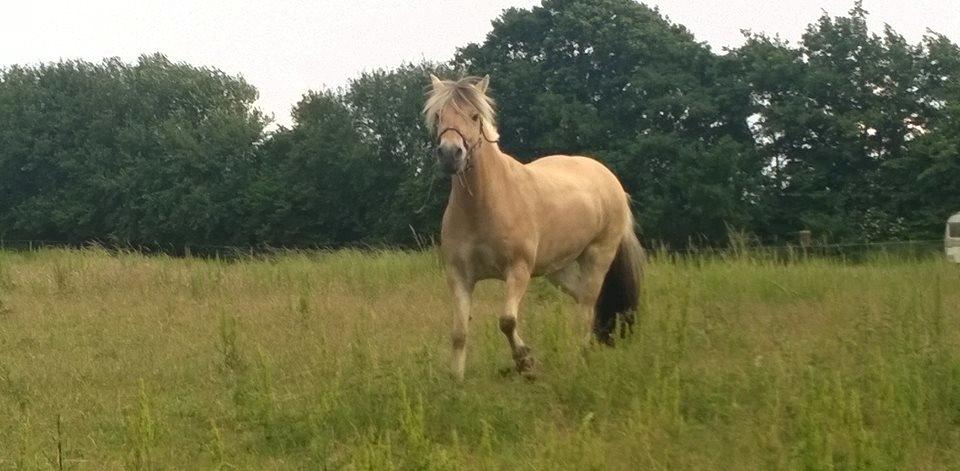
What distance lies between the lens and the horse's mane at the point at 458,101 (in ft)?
22.2

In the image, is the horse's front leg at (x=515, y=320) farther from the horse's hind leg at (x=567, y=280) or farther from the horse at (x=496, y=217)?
the horse's hind leg at (x=567, y=280)

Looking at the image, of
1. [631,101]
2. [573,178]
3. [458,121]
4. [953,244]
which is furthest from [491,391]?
[631,101]

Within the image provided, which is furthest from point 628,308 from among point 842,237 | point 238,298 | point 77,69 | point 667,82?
point 77,69

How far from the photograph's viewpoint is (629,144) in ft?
126

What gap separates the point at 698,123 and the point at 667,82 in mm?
1987

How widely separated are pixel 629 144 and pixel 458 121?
106ft

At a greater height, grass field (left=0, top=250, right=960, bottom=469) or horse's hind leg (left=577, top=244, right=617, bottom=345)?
horse's hind leg (left=577, top=244, right=617, bottom=345)

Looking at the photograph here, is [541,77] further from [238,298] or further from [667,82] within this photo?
[238,298]

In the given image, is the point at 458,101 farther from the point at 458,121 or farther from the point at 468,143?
the point at 468,143

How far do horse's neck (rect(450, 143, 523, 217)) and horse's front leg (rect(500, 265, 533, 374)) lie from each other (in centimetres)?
45

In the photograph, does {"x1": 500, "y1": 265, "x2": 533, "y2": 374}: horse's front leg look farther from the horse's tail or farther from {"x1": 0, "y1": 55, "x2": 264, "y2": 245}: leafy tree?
{"x1": 0, "y1": 55, "x2": 264, "y2": 245}: leafy tree

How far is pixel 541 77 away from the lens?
40.7m

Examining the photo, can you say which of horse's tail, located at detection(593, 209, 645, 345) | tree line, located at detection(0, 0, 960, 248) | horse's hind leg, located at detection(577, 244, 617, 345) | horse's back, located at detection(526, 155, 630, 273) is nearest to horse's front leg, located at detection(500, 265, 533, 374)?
horse's back, located at detection(526, 155, 630, 273)

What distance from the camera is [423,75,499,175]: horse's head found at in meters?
6.38
